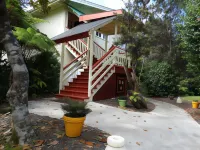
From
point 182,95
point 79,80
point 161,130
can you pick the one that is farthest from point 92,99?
point 182,95

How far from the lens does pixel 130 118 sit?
16.7 ft

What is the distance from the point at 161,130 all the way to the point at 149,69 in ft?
26.6

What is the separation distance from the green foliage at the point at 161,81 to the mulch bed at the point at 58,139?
8.15 meters

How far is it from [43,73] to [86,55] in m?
2.53

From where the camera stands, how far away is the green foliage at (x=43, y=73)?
7492mm

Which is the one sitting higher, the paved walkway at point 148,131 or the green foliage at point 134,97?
the green foliage at point 134,97

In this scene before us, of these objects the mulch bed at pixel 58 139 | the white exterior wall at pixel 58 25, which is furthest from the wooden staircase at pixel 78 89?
the mulch bed at pixel 58 139

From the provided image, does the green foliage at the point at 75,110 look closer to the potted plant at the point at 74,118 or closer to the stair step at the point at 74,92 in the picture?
the potted plant at the point at 74,118

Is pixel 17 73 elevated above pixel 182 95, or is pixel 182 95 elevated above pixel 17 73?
pixel 17 73

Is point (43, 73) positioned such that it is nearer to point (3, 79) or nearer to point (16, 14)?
point (3, 79)

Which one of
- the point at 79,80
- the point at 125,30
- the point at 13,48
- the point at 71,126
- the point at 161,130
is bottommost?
the point at 161,130

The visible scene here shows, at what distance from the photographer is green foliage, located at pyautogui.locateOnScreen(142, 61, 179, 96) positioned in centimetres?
1094

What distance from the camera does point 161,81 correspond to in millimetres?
10969

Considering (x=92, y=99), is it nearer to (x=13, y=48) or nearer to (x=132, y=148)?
(x=132, y=148)
